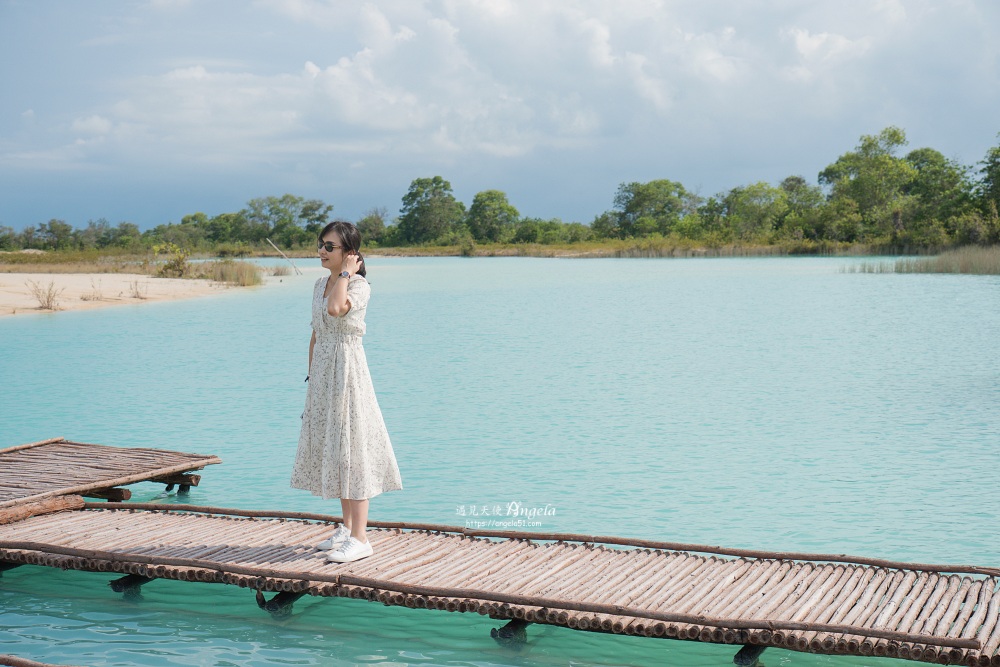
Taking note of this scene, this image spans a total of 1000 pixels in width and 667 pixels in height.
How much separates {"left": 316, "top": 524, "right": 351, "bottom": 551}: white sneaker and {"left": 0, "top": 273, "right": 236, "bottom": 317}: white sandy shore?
818 inches

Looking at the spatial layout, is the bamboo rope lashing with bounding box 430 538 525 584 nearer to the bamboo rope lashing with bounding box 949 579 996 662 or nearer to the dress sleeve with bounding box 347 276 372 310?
the dress sleeve with bounding box 347 276 372 310

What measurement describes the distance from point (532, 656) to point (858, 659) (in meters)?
1.47

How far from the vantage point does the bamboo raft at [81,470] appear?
20.3 ft

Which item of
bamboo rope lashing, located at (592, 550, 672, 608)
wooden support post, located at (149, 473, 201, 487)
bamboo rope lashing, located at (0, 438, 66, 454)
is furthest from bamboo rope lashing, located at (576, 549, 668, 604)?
bamboo rope lashing, located at (0, 438, 66, 454)

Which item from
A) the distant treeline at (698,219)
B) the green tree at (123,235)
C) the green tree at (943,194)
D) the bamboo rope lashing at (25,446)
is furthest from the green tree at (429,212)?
the bamboo rope lashing at (25,446)

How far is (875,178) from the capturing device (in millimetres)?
58656

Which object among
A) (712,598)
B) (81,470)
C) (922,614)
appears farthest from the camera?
(81,470)

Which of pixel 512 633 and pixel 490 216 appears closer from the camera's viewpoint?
pixel 512 633

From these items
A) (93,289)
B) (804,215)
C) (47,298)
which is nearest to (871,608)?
(47,298)

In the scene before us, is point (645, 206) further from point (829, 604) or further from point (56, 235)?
point (829, 604)

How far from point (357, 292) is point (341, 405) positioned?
0.51 m

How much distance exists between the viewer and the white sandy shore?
24.5 metres

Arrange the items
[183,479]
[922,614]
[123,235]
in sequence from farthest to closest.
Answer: [123,235] < [183,479] < [922,614]

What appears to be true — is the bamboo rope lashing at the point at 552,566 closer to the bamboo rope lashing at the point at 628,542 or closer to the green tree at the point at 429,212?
the bamboo rope lashing at the point at 628,542
